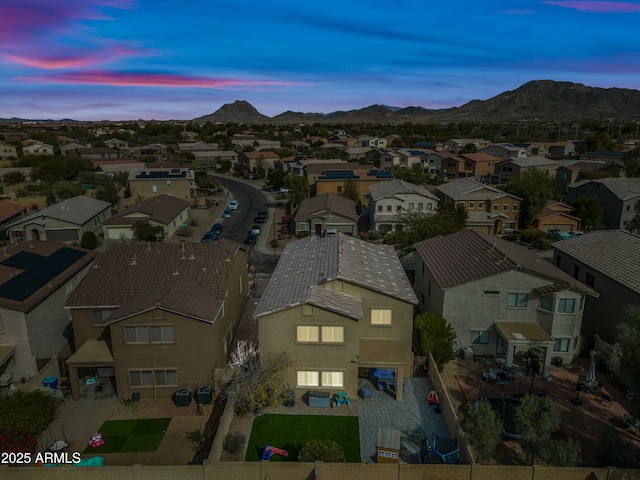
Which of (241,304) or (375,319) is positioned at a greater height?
(375,319)

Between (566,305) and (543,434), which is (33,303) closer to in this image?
(543,434)

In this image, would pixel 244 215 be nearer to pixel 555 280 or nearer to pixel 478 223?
pixel 478 223

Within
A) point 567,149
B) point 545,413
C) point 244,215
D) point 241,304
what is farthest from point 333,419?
point 567,149

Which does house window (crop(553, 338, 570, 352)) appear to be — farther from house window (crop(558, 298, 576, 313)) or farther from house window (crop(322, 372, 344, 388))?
house window (crop(322, 372, 344, 388))

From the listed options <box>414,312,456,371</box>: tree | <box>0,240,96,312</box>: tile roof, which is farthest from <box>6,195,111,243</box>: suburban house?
<box>414,312,456,371</box>: tree

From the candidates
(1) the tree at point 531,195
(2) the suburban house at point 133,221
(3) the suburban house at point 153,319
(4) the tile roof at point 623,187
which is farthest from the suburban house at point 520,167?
(3) the suburban house at point 153,319

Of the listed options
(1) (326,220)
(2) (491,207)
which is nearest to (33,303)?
(1) (326,220)
